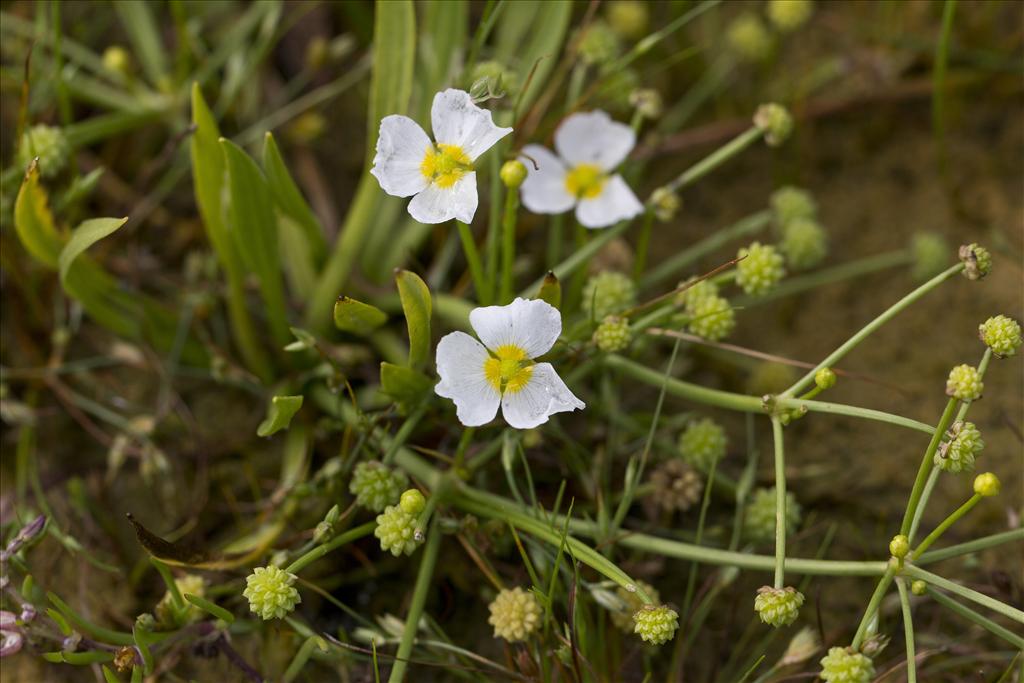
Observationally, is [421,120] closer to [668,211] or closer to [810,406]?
[668,211]

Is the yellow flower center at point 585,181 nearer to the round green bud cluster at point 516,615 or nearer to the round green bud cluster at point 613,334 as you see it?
the round green bud cluster at point 613,334

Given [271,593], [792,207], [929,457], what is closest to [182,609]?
[271,593]

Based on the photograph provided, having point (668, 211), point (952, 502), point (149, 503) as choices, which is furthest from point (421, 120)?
point (952, 502)

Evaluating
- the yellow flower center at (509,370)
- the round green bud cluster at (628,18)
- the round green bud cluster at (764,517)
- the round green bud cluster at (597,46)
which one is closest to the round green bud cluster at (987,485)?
the round green bud cluster at (764,517)

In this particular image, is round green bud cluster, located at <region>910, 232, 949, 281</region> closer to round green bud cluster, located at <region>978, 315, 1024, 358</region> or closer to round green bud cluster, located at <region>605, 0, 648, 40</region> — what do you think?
round green bud cluster, located at <region>978, 315, 1024, 358</region>

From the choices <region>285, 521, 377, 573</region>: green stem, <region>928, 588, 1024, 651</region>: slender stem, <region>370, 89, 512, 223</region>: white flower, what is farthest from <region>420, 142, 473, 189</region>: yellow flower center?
<region>928, 588, 1024, 651</region>: slender stem
